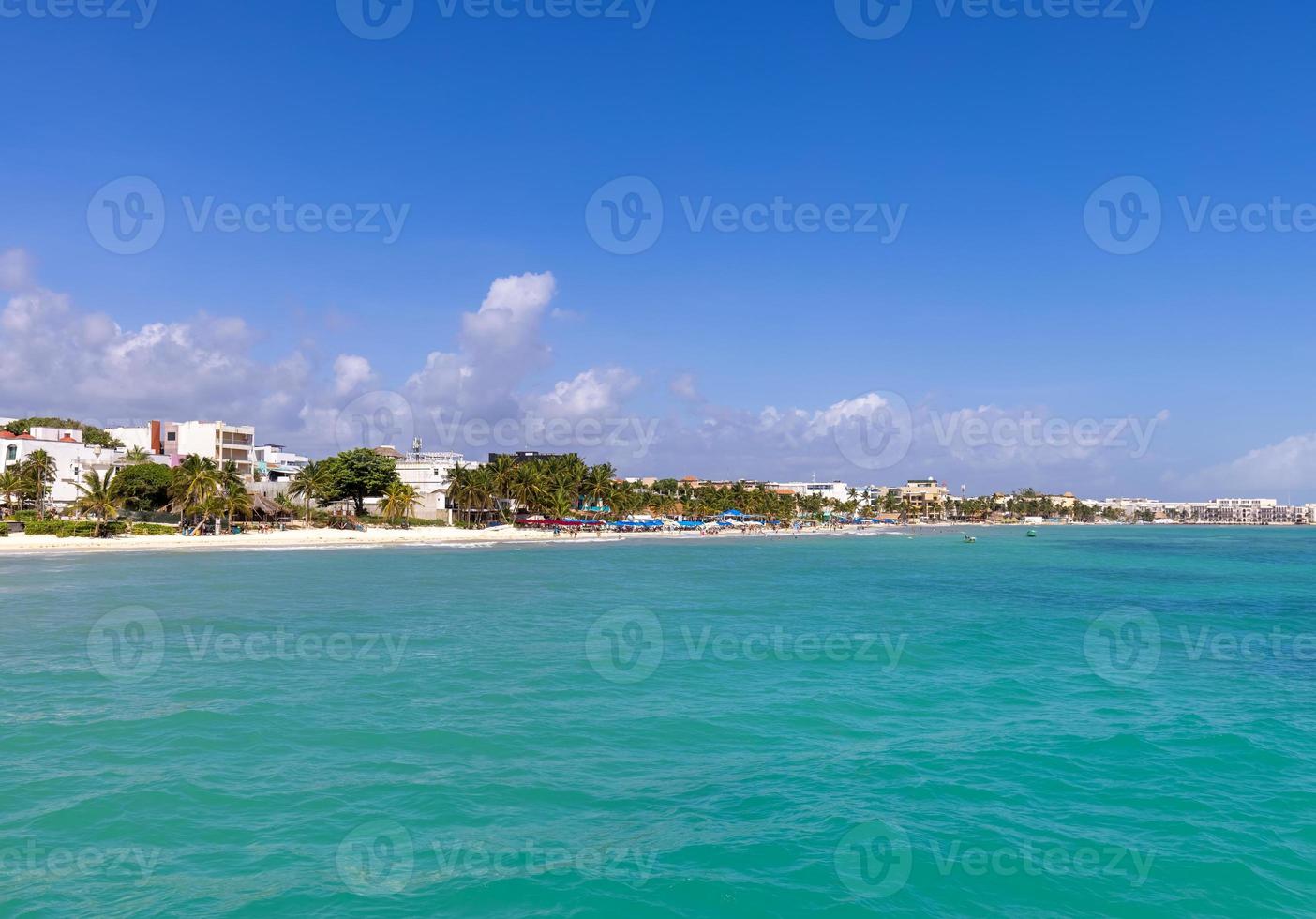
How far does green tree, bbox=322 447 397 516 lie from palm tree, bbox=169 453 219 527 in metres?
19.3

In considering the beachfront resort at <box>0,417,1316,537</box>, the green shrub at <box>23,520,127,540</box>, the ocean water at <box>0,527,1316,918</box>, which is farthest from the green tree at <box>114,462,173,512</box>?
the ocean water at <box>0,527,1316,918</box>

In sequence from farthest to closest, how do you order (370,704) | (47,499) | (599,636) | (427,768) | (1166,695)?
(47,499) < (599,636) < (1166,695) < (370,704) < (427,768)

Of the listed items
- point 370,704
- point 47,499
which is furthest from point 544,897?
point 47,499

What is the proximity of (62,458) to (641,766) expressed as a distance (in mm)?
104790

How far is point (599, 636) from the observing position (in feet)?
95.7

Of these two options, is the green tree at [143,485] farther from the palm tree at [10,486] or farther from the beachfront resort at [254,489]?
the palm tree at [10,486]

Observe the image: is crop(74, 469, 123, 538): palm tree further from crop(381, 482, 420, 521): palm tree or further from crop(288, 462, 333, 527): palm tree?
crop(381, 482, 420, 521): palm tree

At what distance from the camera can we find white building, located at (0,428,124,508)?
90438mm

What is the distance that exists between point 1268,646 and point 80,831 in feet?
117

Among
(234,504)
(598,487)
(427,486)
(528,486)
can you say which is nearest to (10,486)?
(234,504)

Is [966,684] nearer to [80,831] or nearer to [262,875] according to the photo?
[262,875]

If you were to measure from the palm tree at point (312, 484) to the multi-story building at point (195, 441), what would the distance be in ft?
39.2

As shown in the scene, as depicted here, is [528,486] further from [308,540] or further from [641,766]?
[641,766]

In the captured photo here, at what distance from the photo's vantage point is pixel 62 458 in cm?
9494
